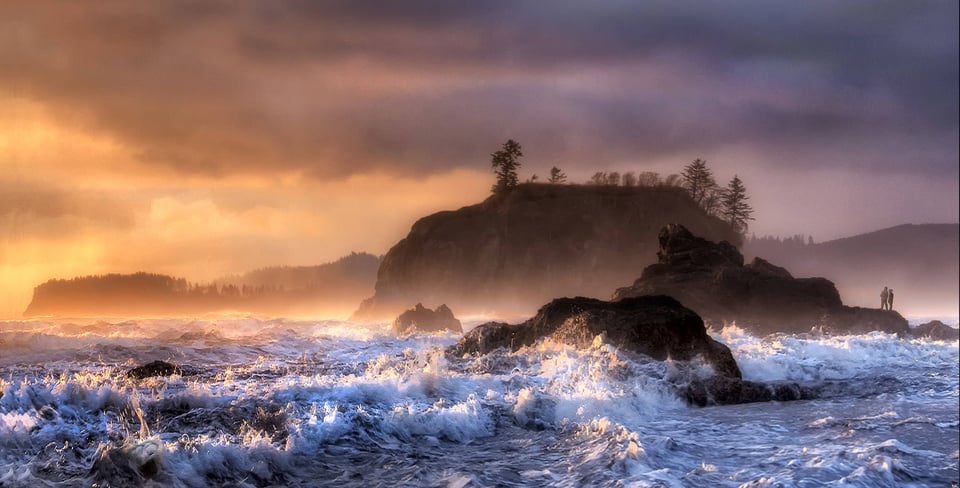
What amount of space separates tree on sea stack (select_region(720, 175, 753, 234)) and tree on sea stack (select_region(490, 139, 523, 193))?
2986 centimetres

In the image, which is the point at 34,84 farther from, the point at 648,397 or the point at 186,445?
the point at 648,397

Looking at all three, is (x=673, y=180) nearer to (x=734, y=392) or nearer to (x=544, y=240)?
(x=544, y=240)

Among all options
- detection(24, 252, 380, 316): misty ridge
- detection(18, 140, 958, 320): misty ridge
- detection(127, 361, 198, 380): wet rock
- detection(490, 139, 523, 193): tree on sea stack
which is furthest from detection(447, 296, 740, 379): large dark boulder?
detection(18, 140, 958, 320): misty ridge

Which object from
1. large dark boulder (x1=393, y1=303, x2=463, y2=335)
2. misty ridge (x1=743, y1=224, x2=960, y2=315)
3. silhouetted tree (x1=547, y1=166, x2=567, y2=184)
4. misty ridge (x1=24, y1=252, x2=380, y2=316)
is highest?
silhouetted tree (x1=547, y1=166, x2=567, y2=184)

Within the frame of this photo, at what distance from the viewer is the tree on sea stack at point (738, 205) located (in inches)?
3145

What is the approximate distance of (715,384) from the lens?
454 inches

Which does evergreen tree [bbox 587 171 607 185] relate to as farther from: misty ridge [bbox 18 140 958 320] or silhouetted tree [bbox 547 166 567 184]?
silhouetted tree [bbox 547 166 567 184]

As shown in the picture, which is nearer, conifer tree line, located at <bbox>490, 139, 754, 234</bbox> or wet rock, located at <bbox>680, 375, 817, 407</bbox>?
wet rock, located at <bbox>680, 375, 817, 407</bbox>

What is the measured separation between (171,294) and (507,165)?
39.9 m

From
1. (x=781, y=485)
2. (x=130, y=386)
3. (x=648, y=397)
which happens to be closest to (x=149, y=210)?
(x=130, y=386)

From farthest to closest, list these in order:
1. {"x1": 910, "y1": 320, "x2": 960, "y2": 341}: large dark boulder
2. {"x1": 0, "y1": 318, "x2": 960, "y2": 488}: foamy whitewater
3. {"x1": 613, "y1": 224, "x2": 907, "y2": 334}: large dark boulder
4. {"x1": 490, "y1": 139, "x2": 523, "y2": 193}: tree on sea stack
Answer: {"x1": 490, "y1": 139, "x2": 523, "y2": 193}: tree on sea stack → {"x1": 613, "y1": 224, "x2": 907, "y2": 334}: large dark boulder → {"x1": 910, "y1": 320, "x2": 960, "y2": 341}: large dark boulder → {"x1": 0, "y1": 318, "x2": 960, "y2": 488}: foamy whitewater

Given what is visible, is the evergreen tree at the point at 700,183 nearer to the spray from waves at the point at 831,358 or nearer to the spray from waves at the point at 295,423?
the spray from waves at the point at 831,358

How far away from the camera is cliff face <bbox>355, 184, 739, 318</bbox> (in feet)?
241

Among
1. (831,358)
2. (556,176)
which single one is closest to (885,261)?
(556,176)
